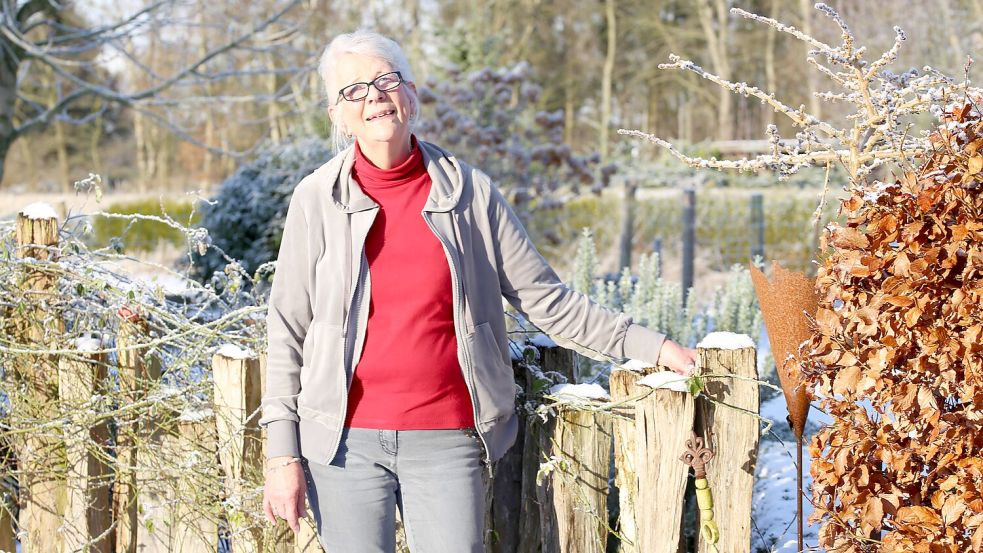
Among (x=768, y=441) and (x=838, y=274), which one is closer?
(x=838, y=274)

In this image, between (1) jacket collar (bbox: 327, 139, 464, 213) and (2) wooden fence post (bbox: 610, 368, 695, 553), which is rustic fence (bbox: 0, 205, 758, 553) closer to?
(2) wooden fence post (bbox: 610, 368, 695, 553)

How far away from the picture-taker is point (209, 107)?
6.66 metres

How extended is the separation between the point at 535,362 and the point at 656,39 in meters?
25.4

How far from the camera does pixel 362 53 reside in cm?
198

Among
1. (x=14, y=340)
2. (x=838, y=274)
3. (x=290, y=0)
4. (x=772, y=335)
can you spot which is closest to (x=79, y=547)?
(x=14, y=340)

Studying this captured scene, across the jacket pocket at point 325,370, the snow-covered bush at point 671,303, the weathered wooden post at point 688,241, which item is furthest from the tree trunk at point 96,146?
the jacket pocket at point 325,370

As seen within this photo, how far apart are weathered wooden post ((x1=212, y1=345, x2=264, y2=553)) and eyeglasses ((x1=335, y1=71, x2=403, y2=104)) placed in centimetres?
80

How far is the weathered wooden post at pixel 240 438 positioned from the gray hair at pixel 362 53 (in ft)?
2.38

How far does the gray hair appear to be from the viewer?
78.4 inches

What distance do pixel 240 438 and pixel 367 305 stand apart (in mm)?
716

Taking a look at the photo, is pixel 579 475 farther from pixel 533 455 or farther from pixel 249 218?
pixel 249 218

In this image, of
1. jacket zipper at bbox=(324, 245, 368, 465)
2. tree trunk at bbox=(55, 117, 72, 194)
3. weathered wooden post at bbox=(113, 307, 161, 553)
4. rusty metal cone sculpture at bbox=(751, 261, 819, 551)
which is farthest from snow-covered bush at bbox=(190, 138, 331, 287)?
tree trunk at bbox=(55, 117, 72, 194)

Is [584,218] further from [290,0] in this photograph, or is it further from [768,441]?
[768,441]

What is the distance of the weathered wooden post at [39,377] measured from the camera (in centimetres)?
267
